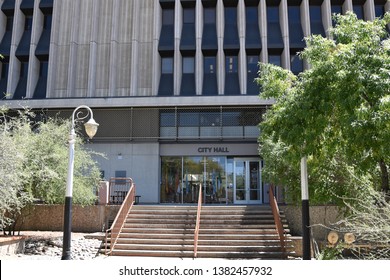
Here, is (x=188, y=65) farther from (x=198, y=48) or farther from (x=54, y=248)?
(x=54, y=248)

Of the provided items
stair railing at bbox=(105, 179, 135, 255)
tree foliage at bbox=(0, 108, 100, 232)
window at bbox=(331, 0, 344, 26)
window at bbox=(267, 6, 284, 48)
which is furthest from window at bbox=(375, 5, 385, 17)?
tree foliage at bbox=(0, 108, 100, 232)

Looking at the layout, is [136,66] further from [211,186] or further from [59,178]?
[59,178]

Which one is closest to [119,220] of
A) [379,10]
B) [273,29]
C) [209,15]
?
[209,15]

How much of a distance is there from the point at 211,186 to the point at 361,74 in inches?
652

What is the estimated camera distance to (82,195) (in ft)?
53.0

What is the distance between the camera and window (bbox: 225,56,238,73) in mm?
25516

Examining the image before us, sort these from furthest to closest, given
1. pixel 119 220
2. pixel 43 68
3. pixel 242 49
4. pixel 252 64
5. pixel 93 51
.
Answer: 1. pixel 43 68
2. pixel 93 51
3. pixel 252 64
4. pixel 242 49
5. pixel 119 220

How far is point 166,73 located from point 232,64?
14.8 feet

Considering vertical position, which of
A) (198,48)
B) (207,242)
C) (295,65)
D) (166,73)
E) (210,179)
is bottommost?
(207,242)

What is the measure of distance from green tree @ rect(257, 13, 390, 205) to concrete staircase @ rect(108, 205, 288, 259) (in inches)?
193

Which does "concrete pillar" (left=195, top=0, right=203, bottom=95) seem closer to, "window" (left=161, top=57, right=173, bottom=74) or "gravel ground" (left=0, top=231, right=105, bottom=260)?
"window" (left=161, top=57, right=173, bottom=74)

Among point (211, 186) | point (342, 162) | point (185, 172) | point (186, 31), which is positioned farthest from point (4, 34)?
point (342, 162)

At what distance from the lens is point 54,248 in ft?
45.9

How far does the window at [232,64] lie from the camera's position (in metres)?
25.5
